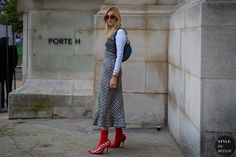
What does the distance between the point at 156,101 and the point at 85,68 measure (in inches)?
95.1

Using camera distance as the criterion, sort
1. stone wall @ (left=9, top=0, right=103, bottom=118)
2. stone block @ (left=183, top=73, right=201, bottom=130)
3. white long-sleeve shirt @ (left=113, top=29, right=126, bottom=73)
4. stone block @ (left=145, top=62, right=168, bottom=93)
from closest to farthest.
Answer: stone block @ (left=183, top=73, right=201, bottom=130), white long-sleeve shirt @ (left=113, top=29, right=126, bottom=73), stone block @ (left=145, top=62, right=168, bottom=93), stone wall @ (left=9, top=0, right=103, bottom=118)

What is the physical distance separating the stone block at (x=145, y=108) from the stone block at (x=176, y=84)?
1.01 ft

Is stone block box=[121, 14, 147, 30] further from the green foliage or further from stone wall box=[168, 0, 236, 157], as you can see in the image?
the green foliage

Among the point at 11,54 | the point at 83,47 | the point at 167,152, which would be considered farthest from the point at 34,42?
the point at 167,152

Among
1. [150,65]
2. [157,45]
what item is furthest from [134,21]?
[150,65]

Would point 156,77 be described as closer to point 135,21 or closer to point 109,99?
point 135,21

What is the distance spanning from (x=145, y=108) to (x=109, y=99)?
162cm

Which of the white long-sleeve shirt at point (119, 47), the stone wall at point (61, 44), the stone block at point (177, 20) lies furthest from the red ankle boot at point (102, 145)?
the stone wall at point (61, 44)

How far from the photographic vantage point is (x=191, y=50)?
5695 millimetres

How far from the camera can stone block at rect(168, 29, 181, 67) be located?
679cm

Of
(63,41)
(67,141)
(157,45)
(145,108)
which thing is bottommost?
(67,141)

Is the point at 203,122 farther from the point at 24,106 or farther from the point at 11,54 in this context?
the point at 11,54

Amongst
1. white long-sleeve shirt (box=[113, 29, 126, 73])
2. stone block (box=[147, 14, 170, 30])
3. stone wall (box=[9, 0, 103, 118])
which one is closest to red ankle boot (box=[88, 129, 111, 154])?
white long-sleeve shirt (box=[113, 29, 126, 73])

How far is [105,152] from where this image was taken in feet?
21.3
